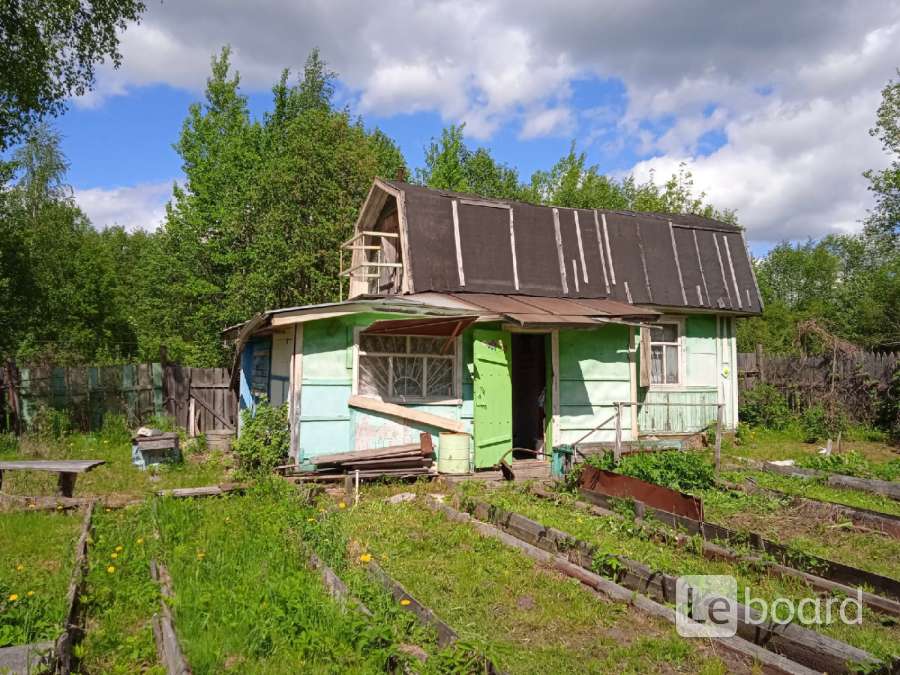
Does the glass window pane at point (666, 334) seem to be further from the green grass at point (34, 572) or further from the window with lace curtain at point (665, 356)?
the green grass at point (34, 572)

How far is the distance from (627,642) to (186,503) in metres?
5.58

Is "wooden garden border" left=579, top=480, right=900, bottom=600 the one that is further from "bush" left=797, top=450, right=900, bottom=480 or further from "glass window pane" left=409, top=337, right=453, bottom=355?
"bush" left=797, top=450, right=900, bottom=480

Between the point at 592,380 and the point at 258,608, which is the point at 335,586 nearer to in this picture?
the point at 258,608

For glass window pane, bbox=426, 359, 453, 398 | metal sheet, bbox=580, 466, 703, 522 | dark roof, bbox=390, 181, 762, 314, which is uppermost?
dark roof, bbox=390, 181, 762, 314

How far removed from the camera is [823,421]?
580 inches

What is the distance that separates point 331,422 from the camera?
9938 millimetres

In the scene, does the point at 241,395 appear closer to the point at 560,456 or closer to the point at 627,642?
the point at 560,456

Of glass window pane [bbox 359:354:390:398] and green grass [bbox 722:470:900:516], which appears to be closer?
green grass [bbox 722:470:900:516]

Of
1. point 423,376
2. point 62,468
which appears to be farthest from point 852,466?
point 62,468

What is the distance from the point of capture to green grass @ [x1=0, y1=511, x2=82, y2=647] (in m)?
4.19

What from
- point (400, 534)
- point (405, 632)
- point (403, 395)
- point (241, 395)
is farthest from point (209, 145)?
point (405, 632)

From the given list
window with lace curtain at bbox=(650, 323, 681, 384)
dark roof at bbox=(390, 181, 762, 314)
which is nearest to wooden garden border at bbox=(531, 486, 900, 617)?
dark roof at bbox=(390, 181, 762, 314)

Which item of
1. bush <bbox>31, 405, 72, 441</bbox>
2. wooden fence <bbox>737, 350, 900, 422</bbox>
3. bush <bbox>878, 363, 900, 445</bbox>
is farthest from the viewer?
wooden fence <bbox>737, 350, 900, 422</bbox>

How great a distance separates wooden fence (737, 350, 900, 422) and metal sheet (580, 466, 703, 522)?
Result: 30.9ft
